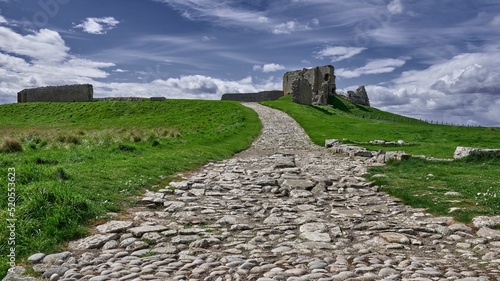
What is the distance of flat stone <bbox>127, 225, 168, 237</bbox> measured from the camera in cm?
722

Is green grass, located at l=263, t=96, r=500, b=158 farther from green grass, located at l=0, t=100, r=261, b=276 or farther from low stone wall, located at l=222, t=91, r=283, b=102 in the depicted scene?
low stone wall, located at l=222, t=91, r=283, b=102

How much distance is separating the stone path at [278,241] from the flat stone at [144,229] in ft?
0.06

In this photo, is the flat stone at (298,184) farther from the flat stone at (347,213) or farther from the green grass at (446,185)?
the flat stone at (347,213)

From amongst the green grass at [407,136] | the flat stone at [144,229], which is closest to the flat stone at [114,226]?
the flat stone at [144,229]

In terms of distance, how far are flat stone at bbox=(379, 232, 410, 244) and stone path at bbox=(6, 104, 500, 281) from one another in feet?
0.06

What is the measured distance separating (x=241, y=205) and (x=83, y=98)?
70.8 m

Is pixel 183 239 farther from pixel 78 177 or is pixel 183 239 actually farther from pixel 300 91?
pixel 300 91

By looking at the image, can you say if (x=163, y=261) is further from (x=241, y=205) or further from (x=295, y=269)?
(x=241, y=205)

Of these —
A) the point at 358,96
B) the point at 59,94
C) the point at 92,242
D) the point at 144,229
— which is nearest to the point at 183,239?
the point at 144,229

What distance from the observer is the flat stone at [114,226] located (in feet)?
24.1

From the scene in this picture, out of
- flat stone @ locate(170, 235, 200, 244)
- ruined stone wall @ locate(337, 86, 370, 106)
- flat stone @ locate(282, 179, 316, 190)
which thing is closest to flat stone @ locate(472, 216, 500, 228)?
flat stone @ locate(282, 179, 316, 190)

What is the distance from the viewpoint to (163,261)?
19.4 feet

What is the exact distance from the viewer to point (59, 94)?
244ft

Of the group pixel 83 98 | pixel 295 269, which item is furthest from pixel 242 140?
pixel 83 98
